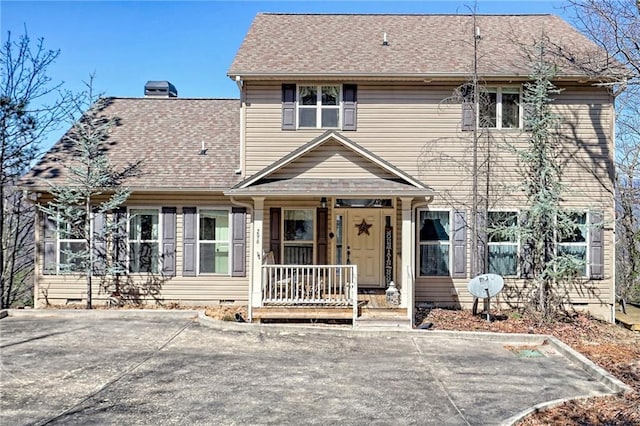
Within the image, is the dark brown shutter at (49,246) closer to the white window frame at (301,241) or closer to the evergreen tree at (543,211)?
the white window frame at (301,241)

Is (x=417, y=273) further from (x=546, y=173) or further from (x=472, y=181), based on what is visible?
(x=546, y=173)

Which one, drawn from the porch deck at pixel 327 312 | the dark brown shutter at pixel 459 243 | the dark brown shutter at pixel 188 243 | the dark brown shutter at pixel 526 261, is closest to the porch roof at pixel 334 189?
the dark brown shutter at pixel 459 243

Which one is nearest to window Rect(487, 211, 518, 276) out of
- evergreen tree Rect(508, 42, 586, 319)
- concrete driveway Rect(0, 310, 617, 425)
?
evergreen tree Rect(508, 42, 586, 319)

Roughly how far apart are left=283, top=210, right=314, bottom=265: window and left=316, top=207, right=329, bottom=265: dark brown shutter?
182 mm

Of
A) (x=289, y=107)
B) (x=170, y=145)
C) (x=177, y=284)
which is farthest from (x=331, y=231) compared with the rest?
(x=170, y=145)

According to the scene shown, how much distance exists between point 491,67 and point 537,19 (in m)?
3.97

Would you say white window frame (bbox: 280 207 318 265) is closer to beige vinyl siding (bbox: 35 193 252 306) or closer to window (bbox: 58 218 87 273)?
beige vinyl siding (bbox: 35 193 252 306)

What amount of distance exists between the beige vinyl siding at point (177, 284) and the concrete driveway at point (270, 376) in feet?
6.13

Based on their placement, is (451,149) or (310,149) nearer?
(310,149)

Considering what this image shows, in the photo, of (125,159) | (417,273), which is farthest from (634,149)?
(125,159)

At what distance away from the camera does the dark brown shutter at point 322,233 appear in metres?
11.9

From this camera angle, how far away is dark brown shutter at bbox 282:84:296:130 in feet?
38.3

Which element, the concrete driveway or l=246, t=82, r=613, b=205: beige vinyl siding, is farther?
l=246, t=82, r=613, b=205: beige vinyl siding

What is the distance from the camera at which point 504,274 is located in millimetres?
11570
